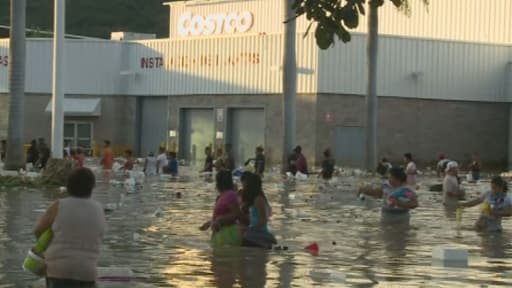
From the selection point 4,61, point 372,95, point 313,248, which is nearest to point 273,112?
point 372,95

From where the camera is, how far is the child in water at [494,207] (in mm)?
20016

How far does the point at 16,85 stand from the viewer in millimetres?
38125

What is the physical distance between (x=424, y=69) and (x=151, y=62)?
52.1ft

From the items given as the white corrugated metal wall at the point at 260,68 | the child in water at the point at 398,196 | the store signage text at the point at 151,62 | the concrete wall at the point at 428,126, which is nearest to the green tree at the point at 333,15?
the child in water at the point at 398,196

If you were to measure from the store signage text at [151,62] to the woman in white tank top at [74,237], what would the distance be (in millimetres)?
54867

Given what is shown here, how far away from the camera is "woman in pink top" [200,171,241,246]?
16.2 meters

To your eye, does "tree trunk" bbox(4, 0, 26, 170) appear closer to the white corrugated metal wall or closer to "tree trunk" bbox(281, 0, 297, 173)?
"tree trunk" bbox(281, 0, 297, 173)

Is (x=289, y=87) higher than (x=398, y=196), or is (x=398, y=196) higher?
(x=289, y=87)

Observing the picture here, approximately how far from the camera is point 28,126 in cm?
6562

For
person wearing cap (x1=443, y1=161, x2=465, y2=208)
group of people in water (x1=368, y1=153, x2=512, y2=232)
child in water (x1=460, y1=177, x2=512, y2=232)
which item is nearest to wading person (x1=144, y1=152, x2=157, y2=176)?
person wearing cap (x1=443, y1=161, x2=465, y2=208)

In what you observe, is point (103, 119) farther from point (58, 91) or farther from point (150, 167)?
point (58, 91)

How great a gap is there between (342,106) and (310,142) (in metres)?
2.53

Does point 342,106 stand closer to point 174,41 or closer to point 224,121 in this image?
point 224,121

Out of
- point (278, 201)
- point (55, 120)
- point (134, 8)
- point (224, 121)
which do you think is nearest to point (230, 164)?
point (55, 120)
